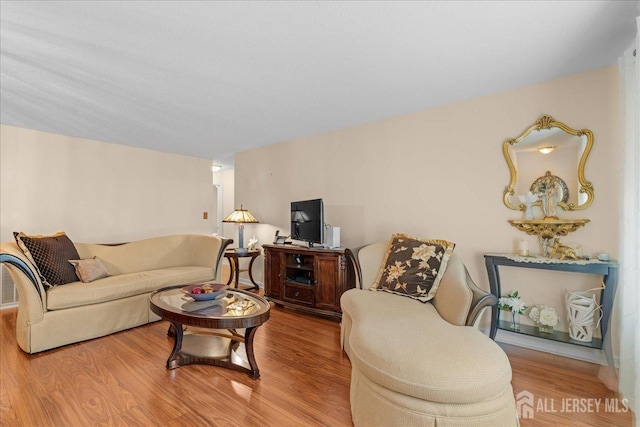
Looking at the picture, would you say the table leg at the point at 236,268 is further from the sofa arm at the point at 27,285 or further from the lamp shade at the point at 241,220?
the sofa arm at the point at 27,285

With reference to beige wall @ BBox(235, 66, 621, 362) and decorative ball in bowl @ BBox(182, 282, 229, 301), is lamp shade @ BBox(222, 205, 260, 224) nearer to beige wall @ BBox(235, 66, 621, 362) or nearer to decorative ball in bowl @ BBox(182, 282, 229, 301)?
beige wall @ BBox(235, 66, 621, 362)

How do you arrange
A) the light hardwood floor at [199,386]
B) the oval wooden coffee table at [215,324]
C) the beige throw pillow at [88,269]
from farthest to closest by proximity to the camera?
the beige throw pillow at [88,269], the oval wooden coffee table at [215,324], the light hardwood floor at [199,386]

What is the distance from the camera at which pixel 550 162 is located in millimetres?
2516

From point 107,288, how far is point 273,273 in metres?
1.72

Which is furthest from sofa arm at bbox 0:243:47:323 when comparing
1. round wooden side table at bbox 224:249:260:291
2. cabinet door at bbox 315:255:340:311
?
cabinet door at bbox 315:255:340:311

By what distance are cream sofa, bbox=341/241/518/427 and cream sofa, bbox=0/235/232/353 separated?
2.41 metres

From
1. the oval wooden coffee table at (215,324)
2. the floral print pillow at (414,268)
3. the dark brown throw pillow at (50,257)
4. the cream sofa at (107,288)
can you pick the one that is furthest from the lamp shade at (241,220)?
the floral print pillow at (414,268)

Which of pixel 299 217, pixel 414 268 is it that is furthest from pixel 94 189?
pixel 414 268

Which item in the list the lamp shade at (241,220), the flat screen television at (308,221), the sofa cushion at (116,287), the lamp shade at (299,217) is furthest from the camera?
the lamp shade at (241,220)

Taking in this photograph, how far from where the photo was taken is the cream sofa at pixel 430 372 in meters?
1.27

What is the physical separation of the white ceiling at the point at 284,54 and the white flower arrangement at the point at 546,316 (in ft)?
6.20

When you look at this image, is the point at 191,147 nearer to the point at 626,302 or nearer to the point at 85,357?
the point at 85,357

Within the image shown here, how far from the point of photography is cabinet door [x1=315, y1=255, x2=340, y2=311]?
10.5 feet

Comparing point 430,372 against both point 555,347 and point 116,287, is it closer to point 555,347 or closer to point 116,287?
point 555,347
